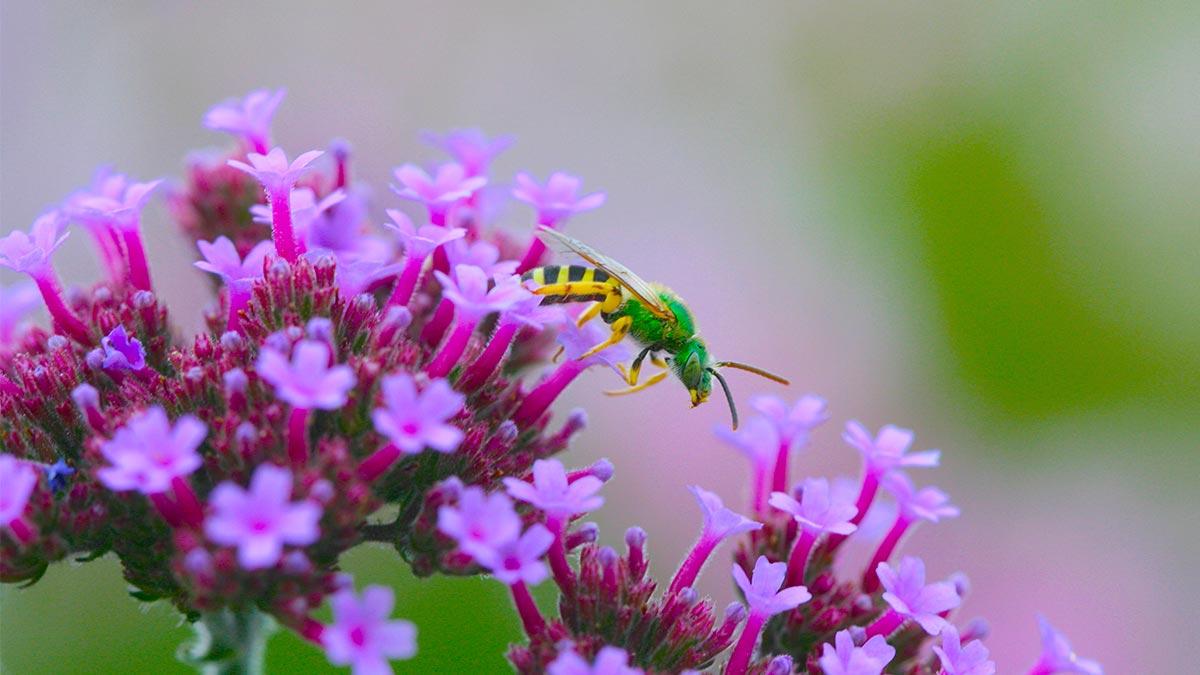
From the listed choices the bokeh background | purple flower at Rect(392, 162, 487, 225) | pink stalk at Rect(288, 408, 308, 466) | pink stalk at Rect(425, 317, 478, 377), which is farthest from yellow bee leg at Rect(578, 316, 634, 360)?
the bokeh background

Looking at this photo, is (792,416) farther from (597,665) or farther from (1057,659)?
(597,665)

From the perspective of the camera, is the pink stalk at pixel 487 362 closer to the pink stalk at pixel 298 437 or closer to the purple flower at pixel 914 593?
the pink stalk at pixel 298 437

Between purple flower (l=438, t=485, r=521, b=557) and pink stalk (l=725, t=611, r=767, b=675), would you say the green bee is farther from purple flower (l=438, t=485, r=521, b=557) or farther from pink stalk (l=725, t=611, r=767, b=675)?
purple flower (l=438, t=485, r=521, b=557)

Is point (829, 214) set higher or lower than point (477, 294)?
lower

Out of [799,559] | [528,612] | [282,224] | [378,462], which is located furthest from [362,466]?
[799,559]

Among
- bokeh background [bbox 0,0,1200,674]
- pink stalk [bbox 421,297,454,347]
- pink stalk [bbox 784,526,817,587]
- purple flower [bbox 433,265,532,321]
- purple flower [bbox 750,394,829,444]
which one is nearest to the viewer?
purple flower [bbox 433,265,532,321]

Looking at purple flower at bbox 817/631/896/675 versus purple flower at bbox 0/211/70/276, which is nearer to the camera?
purple flower at bbox 817/631/896/675
